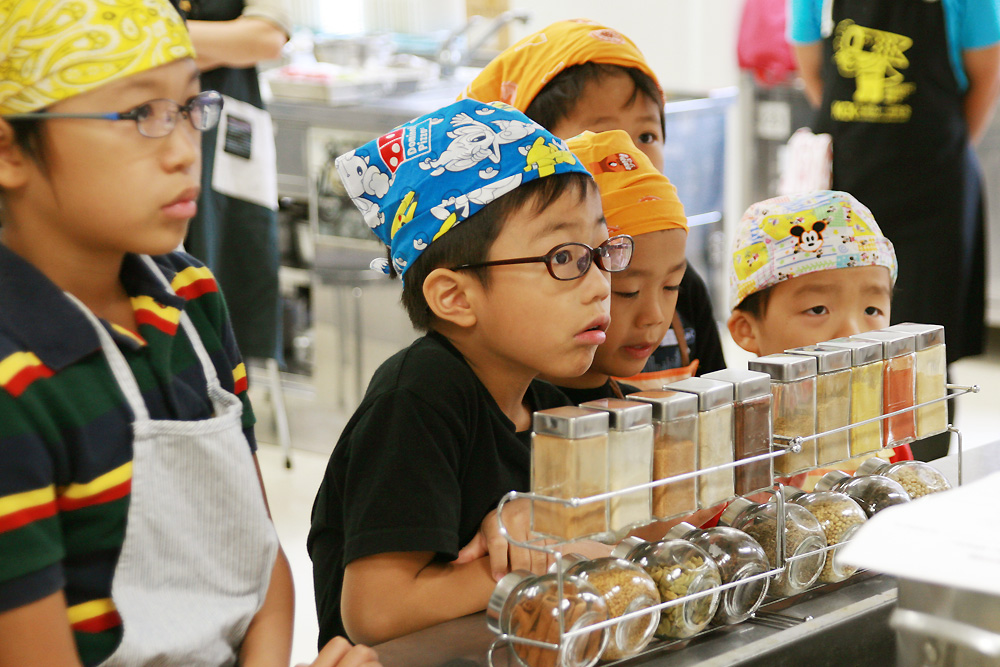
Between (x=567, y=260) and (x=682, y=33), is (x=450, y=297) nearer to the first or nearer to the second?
(x=567, y=260)

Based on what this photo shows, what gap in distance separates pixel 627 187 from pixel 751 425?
442 millimetres

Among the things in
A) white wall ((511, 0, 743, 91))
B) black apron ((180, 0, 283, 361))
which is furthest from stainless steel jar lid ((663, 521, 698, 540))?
white wall ((511, 0, 743, 91))

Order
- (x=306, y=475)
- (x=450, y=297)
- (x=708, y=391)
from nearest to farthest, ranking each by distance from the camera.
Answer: (x=708, y=391) < (x=450, y=297) < (x=306, y=475)

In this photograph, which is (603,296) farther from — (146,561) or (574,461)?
(146,561)

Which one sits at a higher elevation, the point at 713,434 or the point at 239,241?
the point at 239,241

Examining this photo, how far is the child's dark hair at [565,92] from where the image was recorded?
158 cm

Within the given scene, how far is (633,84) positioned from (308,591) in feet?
5.40

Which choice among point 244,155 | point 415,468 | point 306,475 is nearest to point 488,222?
point 415,468

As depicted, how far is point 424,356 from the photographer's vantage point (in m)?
1.11

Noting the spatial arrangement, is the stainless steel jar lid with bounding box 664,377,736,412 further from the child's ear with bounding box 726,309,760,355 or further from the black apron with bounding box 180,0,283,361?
the black apron with bounding box 180,0,283,361

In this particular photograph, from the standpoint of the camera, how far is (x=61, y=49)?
2.91 feet

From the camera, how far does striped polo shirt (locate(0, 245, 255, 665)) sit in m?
0.84

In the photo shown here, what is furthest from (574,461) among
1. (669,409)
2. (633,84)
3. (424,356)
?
(633,84)

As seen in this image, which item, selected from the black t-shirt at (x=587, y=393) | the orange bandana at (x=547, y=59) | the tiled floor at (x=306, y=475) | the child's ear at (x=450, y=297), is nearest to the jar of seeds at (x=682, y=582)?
the child's ear at (x=450, y=297)
